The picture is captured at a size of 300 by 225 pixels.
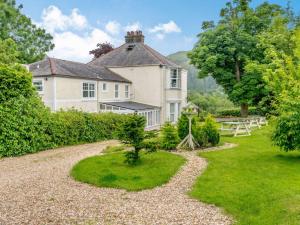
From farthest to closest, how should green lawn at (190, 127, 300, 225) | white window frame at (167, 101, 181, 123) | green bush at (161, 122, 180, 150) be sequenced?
1. white window frame at (167, 101, 181, 123)
2. green bush at (161, 122, 180, 150)
3. green lawn at (190, 127, 300, 225)

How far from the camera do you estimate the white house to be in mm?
27312

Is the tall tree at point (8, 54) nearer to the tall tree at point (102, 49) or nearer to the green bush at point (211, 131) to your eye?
the green bush at point (211, 131)

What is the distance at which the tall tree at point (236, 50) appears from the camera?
35.4 m

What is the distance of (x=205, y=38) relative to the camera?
3769cm

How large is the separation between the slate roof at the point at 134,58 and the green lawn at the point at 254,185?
21.9 metres

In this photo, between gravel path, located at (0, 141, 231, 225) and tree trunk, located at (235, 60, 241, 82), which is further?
tree trunk, located at (235, 60, 241, 82)

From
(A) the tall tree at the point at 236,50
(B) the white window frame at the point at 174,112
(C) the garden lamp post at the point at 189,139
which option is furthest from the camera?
(B) the white window frame at the point at 174,112

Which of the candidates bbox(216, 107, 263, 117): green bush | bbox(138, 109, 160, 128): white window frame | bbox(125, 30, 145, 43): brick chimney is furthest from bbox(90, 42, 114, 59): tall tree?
bbox(138, 109, 160, 128): white window frame

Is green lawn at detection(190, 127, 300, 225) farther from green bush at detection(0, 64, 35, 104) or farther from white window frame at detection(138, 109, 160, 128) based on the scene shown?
white window frame at detection(138, 109, 160, 128)

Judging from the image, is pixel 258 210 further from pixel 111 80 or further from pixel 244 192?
pixel 111 80

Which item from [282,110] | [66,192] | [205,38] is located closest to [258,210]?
[66,192]

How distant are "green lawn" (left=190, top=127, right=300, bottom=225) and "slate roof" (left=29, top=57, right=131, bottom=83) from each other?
17090 millimetres

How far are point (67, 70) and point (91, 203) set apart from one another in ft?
71.9

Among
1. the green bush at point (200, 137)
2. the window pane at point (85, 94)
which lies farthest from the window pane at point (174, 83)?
the green bush at point (200, 137)
